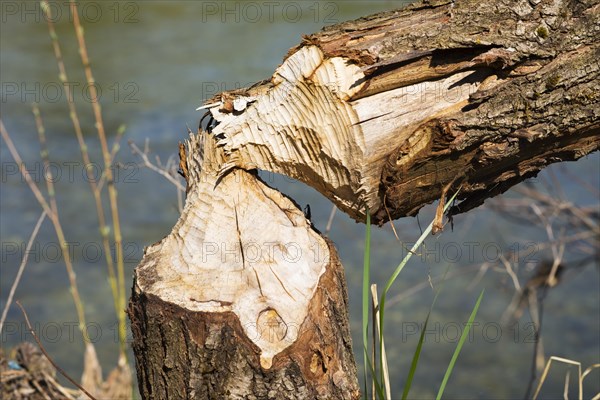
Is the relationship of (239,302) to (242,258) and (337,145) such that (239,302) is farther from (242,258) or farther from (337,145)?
(337,145)

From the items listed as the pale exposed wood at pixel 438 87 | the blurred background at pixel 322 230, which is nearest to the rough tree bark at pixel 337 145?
the pale exposed wood at pixel 438 87

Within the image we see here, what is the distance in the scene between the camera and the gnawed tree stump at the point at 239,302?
1.54m

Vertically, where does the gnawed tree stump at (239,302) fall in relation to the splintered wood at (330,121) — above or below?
below

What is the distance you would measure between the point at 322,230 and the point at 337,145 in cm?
308

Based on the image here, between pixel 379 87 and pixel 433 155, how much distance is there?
177 mm

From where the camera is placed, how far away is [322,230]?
15.3 feet

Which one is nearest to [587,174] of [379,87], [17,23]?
[379,87]

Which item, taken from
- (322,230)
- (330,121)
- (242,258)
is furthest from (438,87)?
(322,230)

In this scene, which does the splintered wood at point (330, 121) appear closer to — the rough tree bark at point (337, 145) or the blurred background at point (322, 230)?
the rough tree bark at point (337, 145)

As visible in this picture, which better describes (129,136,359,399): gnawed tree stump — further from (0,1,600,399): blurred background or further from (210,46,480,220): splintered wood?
(0,1,600,399): blurred background

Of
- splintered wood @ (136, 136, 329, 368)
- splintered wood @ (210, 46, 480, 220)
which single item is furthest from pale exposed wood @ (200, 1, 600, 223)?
splintered wood @ (136, 136, 329, 368)

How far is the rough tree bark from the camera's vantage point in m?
1.54

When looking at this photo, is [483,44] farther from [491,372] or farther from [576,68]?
[491,372]

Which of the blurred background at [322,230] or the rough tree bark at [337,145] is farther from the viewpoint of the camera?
the blurred background at [322,230]
